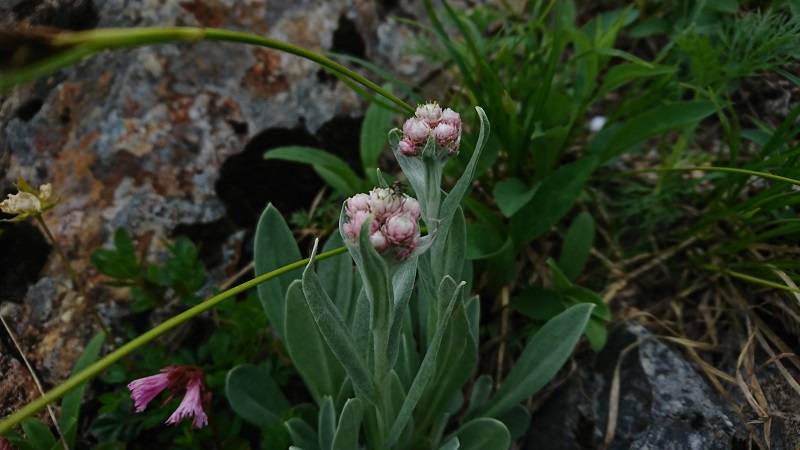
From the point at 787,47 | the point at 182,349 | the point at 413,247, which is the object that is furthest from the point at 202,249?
the point at 787,47

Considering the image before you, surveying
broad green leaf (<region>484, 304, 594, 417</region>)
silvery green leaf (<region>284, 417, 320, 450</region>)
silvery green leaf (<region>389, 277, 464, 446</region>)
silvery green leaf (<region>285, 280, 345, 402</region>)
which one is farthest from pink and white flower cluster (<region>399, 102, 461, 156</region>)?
silvery green leaf (<region>284, 417, 320, 450</region>)

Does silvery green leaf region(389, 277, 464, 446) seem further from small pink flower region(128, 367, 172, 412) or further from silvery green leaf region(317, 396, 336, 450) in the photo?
small pink flower region(128, 367, 172, 412)

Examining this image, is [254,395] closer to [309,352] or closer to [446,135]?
[309,352]

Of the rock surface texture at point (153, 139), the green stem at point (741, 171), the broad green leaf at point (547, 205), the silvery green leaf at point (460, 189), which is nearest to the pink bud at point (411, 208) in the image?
the silvery green leaf at point (460, 189)

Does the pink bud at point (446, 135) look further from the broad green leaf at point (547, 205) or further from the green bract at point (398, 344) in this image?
the broad green leaf at point (547, 205)

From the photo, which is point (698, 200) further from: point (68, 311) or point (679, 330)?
point (68, 311)

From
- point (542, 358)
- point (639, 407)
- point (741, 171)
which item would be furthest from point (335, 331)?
point (741, 171)
